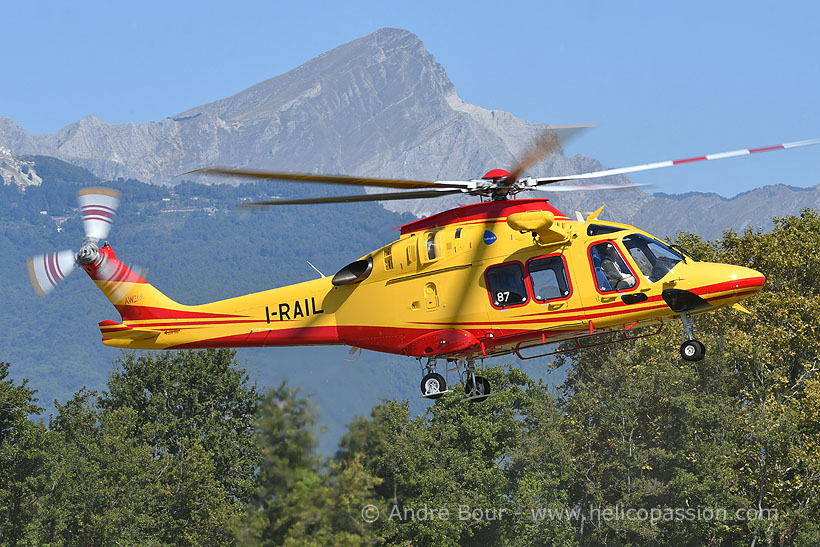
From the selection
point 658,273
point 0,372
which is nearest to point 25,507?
point 0,372

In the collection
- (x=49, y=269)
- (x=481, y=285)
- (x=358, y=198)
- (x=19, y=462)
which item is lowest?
(x=481, y=285)

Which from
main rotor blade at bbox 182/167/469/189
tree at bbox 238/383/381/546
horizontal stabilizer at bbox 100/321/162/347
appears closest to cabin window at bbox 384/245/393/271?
main rotor blade at bbox 182/167/469/189

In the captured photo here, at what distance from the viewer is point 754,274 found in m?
27.6

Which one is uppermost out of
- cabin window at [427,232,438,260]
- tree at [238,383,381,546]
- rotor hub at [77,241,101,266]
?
rotor hub at [77,241,101,266]

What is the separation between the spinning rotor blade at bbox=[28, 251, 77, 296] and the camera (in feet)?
103

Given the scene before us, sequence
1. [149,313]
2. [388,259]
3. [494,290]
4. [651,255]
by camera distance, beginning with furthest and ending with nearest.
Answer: [149,313] < [388,259] < [494,290] < [651,255]

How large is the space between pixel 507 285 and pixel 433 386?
3368mm

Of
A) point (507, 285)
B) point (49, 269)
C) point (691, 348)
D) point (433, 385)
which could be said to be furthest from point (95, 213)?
point (691, 348)

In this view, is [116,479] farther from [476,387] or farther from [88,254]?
[476,387]

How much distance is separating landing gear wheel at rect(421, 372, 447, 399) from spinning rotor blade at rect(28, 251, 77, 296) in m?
10.5

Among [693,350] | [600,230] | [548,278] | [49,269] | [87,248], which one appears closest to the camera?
[693,350]

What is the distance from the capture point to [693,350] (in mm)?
27516

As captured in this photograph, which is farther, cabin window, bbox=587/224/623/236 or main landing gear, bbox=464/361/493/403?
main landing gear, bbox=464/361/493/403

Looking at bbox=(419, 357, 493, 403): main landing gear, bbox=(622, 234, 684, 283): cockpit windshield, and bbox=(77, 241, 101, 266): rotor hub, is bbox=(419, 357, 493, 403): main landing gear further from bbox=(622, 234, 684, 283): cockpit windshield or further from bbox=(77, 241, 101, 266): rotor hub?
bbox=(77, 241, 101, 266): rotor hub
